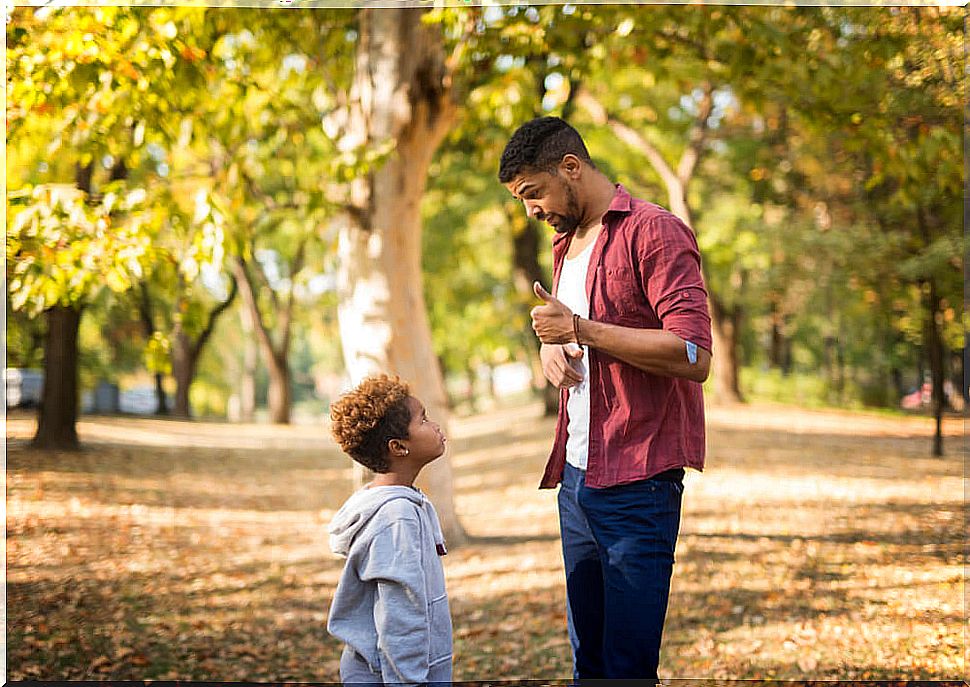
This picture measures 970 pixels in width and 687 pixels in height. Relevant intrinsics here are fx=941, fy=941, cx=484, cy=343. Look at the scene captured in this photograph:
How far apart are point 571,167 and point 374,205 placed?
97.4 inches

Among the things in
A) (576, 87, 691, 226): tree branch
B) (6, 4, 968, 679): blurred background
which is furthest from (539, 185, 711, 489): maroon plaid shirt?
(576, 87, 691, 226): tree branch

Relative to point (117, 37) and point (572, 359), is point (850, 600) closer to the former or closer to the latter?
point (572, 359)

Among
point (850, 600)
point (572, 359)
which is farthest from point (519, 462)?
point (572, 359)

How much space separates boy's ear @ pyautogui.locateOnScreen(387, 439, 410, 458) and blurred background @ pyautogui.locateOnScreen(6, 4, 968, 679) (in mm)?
1393

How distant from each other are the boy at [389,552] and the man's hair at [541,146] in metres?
0.47

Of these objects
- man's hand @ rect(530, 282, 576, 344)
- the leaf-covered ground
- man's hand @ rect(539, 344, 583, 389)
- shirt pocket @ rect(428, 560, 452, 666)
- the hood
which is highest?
man's hand @ rect(530, 282, 576, 344)

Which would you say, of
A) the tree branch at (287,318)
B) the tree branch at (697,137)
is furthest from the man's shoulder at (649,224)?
the tree branch at (697,137)

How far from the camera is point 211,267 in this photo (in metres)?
2.96

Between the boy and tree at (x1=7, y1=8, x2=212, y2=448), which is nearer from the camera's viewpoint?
the boy

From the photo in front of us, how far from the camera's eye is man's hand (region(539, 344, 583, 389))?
1.77 metres

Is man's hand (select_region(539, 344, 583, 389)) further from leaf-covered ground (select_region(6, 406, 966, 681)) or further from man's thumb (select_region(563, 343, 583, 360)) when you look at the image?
leaf-covered ground (select_region(6, 406, 966, 681))

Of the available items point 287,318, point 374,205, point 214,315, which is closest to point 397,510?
point 374,205

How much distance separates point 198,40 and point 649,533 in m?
2.67

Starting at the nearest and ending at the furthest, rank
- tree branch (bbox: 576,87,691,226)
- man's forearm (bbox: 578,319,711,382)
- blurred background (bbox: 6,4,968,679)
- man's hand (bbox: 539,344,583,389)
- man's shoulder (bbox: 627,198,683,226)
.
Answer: man's forearm (bbox: 578,319,711,382)
man's shoulder (bbox: 627,198,683,226)
man's hand (bbox: 539,344,583,389)
blurred background (bbox: 6,4,968,679)
tree branch (bbox: 576,87,691,226)
